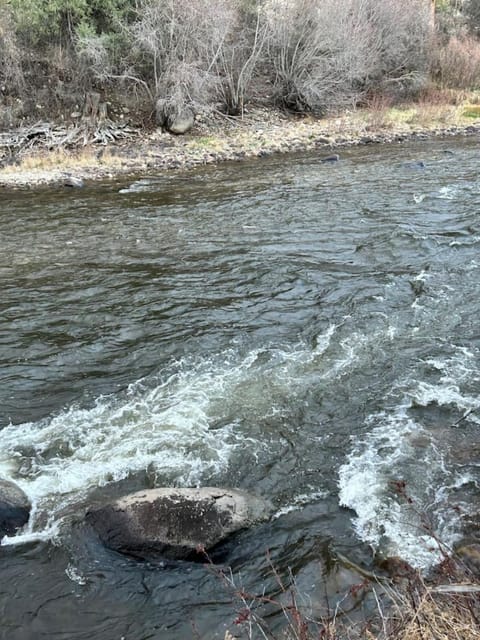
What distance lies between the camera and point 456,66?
33156 millimetres

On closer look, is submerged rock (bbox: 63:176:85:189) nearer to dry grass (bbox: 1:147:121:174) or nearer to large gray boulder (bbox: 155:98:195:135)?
dry grass (bbox: 1:147:121:174)

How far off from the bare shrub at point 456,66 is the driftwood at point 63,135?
65.5 feet

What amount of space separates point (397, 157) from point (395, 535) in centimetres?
1887

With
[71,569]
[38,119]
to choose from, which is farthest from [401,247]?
[38,119]

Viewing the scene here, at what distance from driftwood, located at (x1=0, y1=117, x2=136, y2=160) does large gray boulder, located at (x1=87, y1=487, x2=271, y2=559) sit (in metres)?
20.4

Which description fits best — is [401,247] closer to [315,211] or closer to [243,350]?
[315,211]

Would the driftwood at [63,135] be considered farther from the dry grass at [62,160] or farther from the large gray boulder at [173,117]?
the large gray boulder at [173,117]

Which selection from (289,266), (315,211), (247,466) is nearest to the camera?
(247,466)

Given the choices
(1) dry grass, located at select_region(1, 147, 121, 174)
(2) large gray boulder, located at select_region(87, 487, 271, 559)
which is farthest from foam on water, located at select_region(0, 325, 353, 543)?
(1) dry grass, located at select_region(1, 147, 121, 174)

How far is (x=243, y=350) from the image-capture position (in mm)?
7797

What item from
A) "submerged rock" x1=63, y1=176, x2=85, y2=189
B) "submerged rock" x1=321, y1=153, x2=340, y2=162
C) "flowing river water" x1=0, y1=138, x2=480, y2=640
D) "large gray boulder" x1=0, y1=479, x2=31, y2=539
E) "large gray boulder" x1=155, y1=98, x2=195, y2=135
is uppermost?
"large gray boulder" x1=155, y1=98, x2=195, y2=135

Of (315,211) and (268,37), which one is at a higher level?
(268,37)

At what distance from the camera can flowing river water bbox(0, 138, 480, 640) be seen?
14.7 feet

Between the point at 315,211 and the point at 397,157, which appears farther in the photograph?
the point at 397,157
